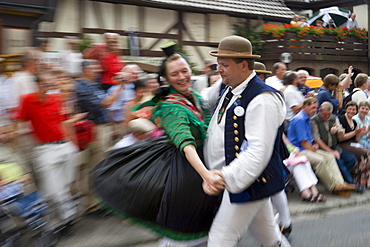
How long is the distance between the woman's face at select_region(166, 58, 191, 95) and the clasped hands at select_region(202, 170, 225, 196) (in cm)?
70

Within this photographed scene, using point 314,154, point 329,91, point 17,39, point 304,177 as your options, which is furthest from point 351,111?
point 17,39

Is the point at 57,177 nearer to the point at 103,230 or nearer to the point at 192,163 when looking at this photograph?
the point at 103,230

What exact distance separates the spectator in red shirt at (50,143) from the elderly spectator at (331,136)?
13.7 ft

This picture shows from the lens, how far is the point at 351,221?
641 centimetres

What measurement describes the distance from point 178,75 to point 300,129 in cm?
460

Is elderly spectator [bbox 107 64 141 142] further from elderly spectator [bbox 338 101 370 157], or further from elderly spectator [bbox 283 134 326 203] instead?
elderly spectator [bbox 338 101 370 157]

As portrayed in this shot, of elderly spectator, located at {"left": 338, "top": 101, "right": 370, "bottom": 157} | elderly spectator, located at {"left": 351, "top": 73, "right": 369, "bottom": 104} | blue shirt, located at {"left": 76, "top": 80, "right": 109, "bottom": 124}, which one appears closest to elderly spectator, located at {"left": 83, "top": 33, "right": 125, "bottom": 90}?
blue shirt, located at {"left": 76, "top": 80, "right": 109, "bottom": 124}

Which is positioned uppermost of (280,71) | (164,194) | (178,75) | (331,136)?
(178,75)

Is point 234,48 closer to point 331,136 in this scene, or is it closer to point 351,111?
point 331,136

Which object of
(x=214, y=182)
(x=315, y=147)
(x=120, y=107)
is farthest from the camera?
(x=315, y=147)

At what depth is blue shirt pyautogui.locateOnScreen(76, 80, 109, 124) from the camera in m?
5.99

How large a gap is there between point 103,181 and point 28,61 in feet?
9.01

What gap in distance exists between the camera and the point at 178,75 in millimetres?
3500

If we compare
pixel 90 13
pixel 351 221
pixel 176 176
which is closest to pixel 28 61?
pixel 176 176
